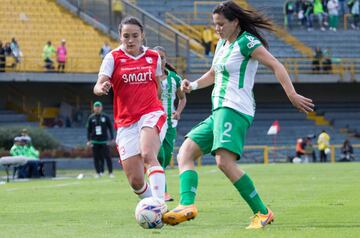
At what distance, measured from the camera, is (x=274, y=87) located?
176 feet

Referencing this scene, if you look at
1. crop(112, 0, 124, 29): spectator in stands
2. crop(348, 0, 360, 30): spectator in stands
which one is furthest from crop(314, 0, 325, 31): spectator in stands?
crop(112, 0, 124, 29): spectator in stands

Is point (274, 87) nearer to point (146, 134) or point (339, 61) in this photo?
point (339, 61)

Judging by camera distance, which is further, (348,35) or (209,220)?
(348,35)

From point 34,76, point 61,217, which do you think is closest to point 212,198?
point 61,217

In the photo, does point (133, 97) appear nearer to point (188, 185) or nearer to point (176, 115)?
point (188, 185)

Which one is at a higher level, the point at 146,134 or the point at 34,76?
the point at 146,134

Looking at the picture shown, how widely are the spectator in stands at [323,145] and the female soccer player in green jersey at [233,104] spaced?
3518 cm

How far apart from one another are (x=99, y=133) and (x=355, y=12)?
3027 centimetres

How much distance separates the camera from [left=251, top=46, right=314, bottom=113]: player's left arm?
10.2 metres

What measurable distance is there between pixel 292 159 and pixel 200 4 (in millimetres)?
12256

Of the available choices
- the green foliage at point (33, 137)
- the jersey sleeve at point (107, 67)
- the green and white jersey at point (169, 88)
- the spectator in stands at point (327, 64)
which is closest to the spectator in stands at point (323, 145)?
the spectator in stands at point (327, 64)

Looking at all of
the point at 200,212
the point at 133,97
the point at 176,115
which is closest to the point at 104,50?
the point at 176,115

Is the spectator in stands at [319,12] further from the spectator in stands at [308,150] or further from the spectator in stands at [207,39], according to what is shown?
the spectator in stands at [308,150]

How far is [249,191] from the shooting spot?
10.6 meters
